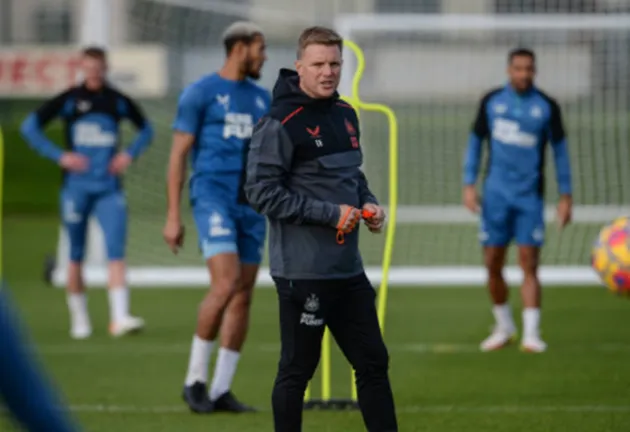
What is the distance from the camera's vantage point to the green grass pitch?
25.3ft

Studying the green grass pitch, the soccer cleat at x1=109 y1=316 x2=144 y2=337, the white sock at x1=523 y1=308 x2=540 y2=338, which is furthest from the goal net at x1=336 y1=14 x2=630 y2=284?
the white sock at x1=523 y1=308 x2=540 y2=338

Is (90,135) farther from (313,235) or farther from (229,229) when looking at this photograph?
(313,235)

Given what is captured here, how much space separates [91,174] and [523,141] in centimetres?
355

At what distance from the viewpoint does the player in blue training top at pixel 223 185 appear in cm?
785

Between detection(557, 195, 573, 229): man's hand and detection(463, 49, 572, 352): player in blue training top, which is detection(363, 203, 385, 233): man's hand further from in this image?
detection(557, 195, 573, 229): man's hand

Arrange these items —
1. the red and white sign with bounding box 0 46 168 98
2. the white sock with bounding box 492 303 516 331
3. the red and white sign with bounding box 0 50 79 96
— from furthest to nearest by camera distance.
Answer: the red and white sign with bounding box 0 50 79 96 → the red and white sign with bounding box 0 46 168 98 → the white sock with bounding box 492 303 516 331

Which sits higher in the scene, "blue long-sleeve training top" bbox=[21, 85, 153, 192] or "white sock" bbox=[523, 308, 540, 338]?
"blue long-sleeve training top" bbox=[21, 85, 153, 192]

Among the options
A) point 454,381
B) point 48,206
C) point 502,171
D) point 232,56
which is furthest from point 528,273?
point 48,206

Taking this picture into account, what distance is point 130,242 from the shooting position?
57.1ft

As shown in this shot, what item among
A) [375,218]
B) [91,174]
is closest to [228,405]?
[375,218]

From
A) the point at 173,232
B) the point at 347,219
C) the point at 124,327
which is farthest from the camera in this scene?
the point at 124,327

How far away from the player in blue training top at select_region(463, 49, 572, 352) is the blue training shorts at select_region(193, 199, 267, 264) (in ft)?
10.3

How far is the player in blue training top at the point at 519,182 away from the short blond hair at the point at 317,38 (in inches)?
185

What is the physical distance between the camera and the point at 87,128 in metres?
11.9
